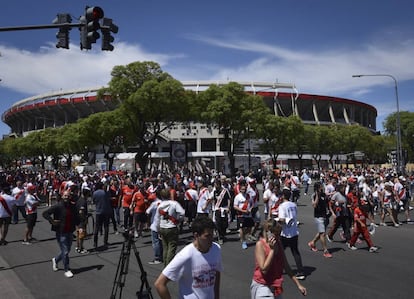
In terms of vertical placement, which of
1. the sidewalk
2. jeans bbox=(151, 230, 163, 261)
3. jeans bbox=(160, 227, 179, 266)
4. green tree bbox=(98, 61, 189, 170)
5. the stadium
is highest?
the stadium

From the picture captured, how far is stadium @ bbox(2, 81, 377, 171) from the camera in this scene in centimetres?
6981

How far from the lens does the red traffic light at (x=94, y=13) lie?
876 cm

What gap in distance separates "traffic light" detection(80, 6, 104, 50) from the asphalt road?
5.15 m

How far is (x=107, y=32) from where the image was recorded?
928 cm

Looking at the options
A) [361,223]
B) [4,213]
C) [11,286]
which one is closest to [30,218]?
[4,213]

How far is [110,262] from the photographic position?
8.36m

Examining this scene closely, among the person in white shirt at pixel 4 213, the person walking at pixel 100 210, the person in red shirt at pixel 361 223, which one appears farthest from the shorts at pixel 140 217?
the person in red shirt at pixel 361 223

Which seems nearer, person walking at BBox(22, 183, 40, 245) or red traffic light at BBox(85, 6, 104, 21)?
red traffic light at BBox(85, 6, 104, 21)

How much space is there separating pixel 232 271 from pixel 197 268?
4.51 meters

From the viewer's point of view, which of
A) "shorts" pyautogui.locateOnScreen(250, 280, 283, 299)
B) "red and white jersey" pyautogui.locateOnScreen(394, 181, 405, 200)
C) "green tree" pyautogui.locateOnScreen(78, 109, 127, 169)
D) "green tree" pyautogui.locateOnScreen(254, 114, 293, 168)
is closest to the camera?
"shorts" pyautogui.locateOnScreen(250, 280, 283, 299)

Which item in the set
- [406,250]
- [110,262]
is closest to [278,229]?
[110,262]

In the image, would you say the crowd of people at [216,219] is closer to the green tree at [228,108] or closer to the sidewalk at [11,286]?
the sidewalk at [11,286]

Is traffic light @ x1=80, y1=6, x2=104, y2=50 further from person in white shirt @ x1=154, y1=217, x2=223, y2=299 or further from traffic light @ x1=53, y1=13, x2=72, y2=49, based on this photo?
person in white shirt @ x1=154, y1=217, x2=223, y2=299

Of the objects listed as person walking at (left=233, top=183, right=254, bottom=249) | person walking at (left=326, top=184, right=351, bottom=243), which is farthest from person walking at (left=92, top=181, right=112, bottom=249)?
person walking at (left=326, top=184, right=351, bottom=243)
